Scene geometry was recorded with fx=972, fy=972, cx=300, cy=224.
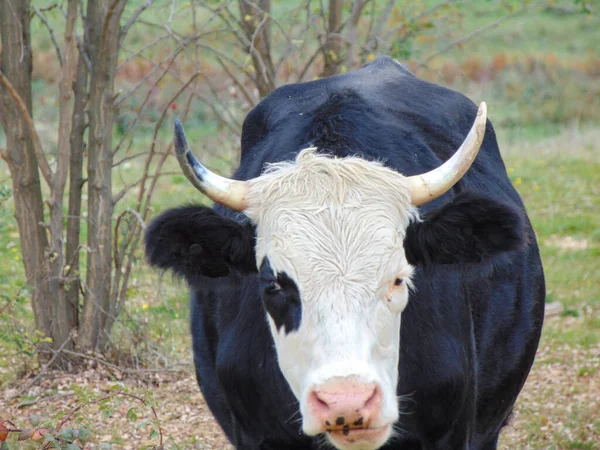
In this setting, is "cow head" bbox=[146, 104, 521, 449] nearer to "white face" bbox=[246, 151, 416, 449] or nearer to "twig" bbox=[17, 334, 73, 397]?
"white face" bbox=[246, 151, 416, 449]

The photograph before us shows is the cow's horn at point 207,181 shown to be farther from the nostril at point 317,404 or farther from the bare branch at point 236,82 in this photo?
the bare branch at point 236,82

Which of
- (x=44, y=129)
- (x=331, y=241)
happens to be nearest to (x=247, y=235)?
(x=331, y=241)

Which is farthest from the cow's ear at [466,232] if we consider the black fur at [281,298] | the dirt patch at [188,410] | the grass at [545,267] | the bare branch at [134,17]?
the bare branch at [134,17]

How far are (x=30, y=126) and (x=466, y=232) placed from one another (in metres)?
3.56

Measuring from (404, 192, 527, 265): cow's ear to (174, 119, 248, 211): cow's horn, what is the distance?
2.45 feet

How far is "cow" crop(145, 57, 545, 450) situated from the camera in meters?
3.73

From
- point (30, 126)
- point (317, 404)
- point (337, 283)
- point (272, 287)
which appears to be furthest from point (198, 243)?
point (30, 126)

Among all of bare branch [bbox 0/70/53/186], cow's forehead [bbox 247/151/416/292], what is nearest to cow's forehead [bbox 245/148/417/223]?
cow's forehead [bbox 247/151/416/292]

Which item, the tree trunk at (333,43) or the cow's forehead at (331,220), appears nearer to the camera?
the cow's forehead at (331,220)

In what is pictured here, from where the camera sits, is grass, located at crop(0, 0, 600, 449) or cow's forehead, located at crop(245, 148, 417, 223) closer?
cow's forehead, located at crop(245, 148, 417, 223)

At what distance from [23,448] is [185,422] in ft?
6.49

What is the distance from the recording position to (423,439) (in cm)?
432

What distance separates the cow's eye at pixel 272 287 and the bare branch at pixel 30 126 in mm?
3186

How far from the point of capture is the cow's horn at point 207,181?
3922 millimetres
